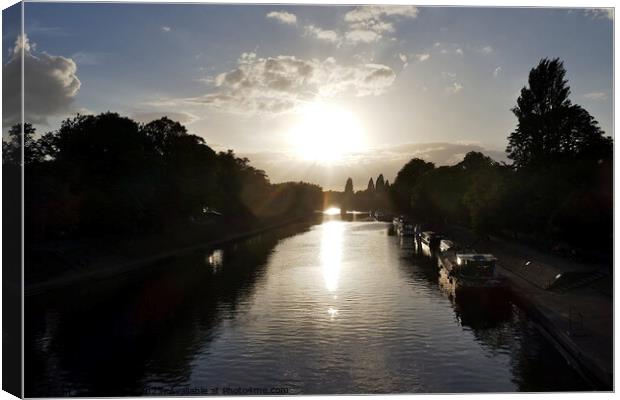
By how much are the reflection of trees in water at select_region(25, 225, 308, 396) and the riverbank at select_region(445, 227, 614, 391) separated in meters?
21.3

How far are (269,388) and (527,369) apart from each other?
47.6 feet

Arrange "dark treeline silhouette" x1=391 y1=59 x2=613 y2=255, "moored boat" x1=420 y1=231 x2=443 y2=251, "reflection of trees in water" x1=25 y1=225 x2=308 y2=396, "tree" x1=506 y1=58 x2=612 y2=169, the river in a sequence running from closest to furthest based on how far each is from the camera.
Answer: the river → "reflection of trees in water" x1=25 y1=225 x2=308 y2=396 → "dark treeline silhouette" x1=391 y1=59 x2=613 y2=255 → "tree" x1=506 y1=58 x2=612 y2=169 → "moored boat" x1=420 y1=231 x2=443 y2=251

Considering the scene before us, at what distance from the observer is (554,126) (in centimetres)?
8094

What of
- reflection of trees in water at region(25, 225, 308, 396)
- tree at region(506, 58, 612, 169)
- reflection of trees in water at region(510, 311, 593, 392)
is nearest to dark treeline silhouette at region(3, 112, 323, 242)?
reflection of trees in water at region(25, 225, 308, 396)

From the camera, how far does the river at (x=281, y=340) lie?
106 feet

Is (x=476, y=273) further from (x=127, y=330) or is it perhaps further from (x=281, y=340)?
(x=127, y=330)

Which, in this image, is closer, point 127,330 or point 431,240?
point 127,330

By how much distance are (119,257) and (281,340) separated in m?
46.7

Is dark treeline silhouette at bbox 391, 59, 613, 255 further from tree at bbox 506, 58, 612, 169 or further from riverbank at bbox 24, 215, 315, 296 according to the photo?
riverbank at bbox 24, 215, 315, 296

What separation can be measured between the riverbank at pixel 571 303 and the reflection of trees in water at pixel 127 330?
21.3m

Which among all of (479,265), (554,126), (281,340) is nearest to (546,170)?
(554,126)

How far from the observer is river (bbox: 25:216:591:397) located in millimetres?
32281

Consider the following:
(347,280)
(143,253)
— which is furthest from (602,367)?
(143,253)

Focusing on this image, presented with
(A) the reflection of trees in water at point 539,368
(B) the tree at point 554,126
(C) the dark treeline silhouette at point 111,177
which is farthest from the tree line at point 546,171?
(C) the dark treeline silhouette at point 111,177
